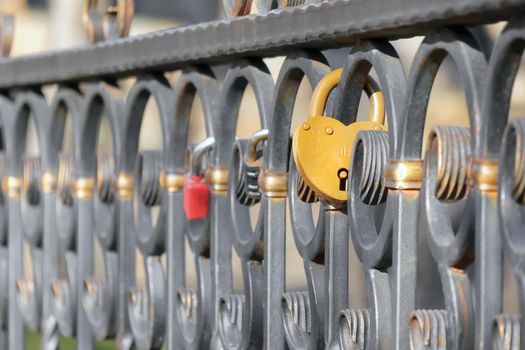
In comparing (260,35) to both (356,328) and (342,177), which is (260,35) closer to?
(342,177)

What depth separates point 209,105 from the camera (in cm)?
197

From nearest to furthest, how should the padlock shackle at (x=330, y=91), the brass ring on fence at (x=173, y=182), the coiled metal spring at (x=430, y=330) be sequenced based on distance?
the coiled metal spring at (x=430, y=330) → the padlock shackle at (x=330, y=91) → the brass ring on fence at (x=173, y=182)

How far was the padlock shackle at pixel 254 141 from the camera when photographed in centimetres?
178

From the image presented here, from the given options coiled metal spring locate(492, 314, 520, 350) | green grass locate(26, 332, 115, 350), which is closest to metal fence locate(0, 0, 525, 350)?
coiled metal spring locate(492, 314, 520, 350)

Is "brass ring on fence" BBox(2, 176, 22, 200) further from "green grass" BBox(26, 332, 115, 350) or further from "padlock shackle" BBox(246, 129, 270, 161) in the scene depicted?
"green grass" BBox(26, 332, 115, 350)

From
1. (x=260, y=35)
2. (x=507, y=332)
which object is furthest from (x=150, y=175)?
(x=507, y=332)

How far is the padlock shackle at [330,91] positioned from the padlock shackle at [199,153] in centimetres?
32

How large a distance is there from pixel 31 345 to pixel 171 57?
20.9 ft

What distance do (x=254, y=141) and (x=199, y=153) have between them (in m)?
0.20

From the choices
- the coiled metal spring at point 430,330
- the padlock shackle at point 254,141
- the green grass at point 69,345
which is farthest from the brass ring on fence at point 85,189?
the green grass at point 69,345

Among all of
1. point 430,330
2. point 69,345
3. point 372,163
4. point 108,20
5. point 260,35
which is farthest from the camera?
point 69,345

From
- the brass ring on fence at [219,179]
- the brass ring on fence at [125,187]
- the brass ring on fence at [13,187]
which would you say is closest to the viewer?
the brass ring on fence at [219,179]

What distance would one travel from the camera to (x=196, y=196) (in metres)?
1.98

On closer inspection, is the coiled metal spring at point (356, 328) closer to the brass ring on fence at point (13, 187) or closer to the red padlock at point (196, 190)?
the red padlock at point (196, 190)
